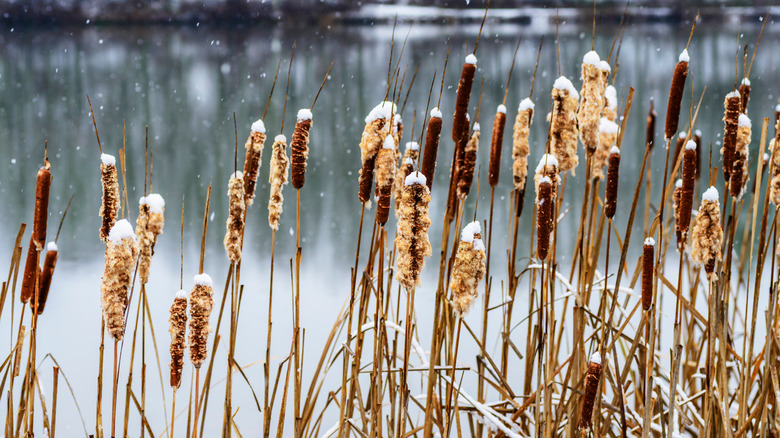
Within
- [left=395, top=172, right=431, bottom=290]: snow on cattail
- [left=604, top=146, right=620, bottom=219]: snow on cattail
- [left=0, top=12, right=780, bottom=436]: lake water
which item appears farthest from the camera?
[left=0, top=12, right=780, bottom=436]: lake water

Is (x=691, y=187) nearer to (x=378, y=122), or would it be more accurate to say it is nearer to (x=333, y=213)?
(x=378, y=122)

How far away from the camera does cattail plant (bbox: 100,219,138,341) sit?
3.28ft

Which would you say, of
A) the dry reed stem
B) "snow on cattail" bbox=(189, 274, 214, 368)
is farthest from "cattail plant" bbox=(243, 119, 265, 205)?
"snow on cattail" bbox=(189, 274, 214, 368)

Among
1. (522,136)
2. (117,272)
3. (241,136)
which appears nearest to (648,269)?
(522,136)

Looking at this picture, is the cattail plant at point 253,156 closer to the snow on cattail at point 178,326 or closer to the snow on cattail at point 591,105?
the snow on cattail at point 178,326

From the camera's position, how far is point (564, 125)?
3.82 feet

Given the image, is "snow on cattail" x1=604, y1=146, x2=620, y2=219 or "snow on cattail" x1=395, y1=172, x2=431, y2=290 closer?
"snow on cattail" x1=395, y1=172, x2=431, y2=290

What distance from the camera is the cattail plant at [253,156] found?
1139 millimetres

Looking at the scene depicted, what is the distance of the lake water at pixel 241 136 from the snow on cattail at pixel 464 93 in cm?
28

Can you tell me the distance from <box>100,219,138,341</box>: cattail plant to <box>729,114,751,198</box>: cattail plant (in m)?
0.95

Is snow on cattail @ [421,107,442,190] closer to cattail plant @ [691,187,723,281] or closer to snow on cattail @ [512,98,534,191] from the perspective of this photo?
snow on cattail @ [512,98,534,191]

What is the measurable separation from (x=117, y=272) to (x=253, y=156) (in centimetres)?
28

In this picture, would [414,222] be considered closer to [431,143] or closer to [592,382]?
[431,143]

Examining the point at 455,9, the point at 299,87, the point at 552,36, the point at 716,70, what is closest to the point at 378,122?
the point at 299,87
